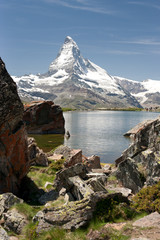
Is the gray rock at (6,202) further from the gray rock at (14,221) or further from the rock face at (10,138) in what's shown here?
the rock face at (10,138)

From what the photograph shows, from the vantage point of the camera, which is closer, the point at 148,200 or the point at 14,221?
the point at 14,221

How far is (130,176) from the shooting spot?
19.0 metres

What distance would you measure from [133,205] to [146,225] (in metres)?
2.91

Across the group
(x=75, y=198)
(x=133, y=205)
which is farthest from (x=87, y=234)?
(x=75, y=198)

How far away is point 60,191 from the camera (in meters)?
17.0

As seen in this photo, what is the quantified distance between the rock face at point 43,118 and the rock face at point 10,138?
241ft

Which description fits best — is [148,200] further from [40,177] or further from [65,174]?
[40,177]

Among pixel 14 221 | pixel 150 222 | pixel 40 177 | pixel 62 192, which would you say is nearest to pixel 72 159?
pixel 40 177

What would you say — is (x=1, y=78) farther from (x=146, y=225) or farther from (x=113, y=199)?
(x=146, y=225)

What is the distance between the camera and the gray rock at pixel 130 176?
1792 cm

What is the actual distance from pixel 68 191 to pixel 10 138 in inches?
256

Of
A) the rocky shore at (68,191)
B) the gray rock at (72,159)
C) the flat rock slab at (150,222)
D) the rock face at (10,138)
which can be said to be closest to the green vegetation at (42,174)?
the rocky shore at (68,191)

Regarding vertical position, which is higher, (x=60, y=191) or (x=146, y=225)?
(x=146, y=225)

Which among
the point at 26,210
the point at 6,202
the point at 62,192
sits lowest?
the point at 62,192
